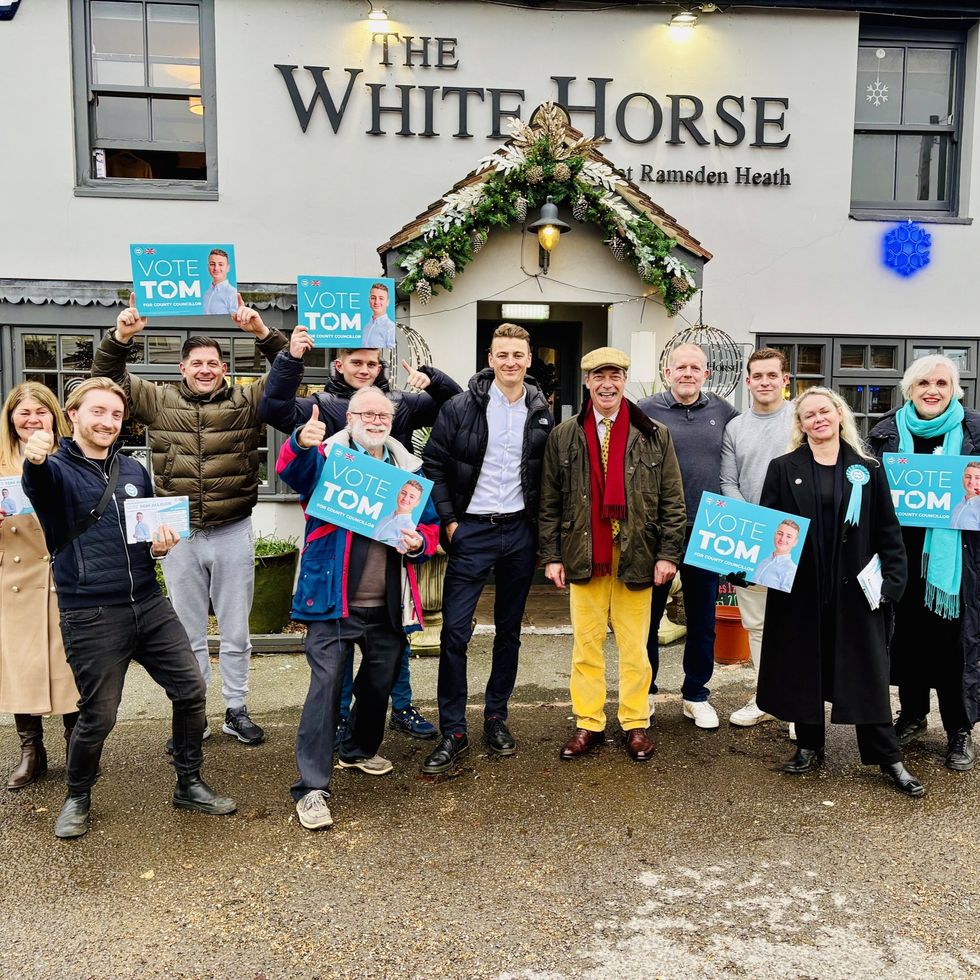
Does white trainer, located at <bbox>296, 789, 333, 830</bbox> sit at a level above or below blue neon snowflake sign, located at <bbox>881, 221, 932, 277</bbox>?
below

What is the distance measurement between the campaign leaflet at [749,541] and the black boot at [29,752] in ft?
11.2

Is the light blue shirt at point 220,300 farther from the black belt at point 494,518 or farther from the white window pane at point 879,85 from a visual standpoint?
the white window pane at point 879,85

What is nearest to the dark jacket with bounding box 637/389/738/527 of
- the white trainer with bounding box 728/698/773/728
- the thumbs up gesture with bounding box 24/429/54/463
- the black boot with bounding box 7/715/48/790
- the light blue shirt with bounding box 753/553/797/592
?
the light blue shirt with bounding box 753/553/797/592

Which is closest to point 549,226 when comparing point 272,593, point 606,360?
point 606,360

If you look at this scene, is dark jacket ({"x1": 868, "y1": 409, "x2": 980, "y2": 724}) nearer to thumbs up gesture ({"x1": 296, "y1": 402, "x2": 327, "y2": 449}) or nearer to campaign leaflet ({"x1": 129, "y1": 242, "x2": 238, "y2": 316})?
thumbs up gesture ({"x1": 296, "y1": 402, "x2": 327, "y2": 449})

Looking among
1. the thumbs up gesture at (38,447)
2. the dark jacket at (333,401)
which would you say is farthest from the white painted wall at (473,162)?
the thumbs up gesture at (38,447)

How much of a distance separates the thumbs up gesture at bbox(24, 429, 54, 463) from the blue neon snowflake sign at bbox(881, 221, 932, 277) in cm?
778

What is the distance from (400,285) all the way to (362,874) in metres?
4.80

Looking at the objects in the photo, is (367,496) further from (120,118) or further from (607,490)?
(120,118)

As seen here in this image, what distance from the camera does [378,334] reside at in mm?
4293

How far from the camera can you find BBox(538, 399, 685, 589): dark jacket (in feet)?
14.1

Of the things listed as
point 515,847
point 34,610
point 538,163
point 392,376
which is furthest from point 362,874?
point 538,163

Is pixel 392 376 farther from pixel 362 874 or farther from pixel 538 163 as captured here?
pixel 362 874

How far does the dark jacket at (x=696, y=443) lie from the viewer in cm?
484
